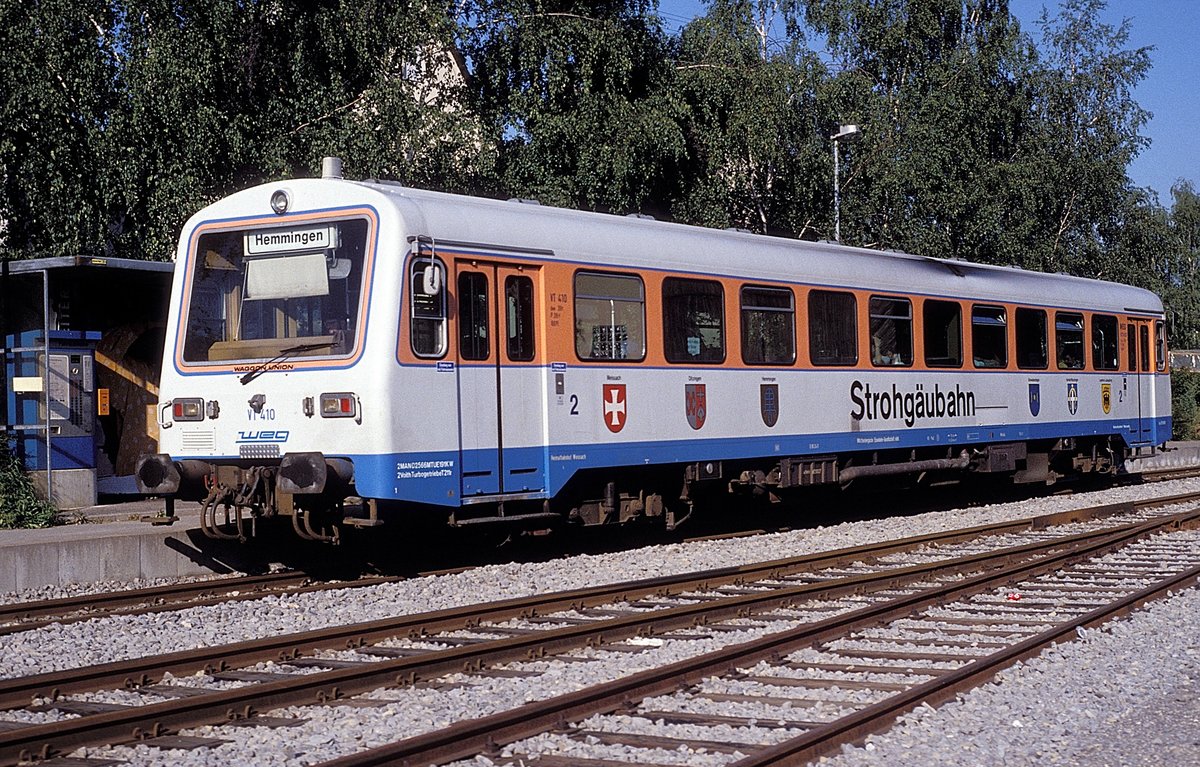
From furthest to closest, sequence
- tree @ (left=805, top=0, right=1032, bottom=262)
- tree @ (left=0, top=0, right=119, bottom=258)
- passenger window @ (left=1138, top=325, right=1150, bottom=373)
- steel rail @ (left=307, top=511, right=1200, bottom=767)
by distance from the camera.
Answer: tree @ (left=805, top=0, right=1032, bottom=262), passenger window @ (left=1138, top=325, right=1150, bottom=373), tree @ (left=0, top=0, right=119, bottom=258), steel rail @ (left=307, top=511, right=1200, bottom=767)

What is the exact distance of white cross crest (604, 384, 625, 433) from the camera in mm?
12836

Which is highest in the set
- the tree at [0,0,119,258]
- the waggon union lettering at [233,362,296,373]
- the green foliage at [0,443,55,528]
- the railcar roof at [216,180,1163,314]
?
the tree at [0,0,119,258]

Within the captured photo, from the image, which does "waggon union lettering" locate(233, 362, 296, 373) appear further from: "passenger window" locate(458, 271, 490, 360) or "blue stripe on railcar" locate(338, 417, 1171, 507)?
"passenger window" locate(458, 271, 490, 360)

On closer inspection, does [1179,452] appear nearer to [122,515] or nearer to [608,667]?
[122,515]

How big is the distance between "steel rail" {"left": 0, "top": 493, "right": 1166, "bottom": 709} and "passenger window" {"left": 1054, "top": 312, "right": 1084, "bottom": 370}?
23.3 feet

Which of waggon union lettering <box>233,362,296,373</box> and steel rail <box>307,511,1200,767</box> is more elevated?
waggon union lettering <box>233,362,296,373</box>

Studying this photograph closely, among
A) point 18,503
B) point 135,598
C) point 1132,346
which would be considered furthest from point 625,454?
point 1132,346

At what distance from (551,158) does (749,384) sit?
9.03 metres

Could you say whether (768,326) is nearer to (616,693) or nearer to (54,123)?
(616,693)

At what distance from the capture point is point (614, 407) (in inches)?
508

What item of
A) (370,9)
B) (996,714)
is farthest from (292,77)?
(996,714)

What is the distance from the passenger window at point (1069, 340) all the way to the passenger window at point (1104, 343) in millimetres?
452

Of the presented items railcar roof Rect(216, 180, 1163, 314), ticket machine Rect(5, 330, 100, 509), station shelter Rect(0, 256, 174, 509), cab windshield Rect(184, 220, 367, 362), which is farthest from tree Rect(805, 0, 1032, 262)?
cab windshield Rect(184, 220, 367, 362)

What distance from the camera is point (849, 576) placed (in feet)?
38.6
